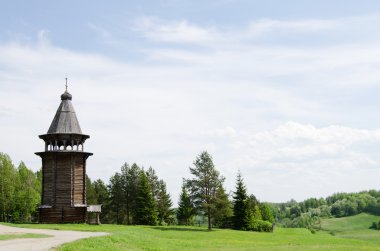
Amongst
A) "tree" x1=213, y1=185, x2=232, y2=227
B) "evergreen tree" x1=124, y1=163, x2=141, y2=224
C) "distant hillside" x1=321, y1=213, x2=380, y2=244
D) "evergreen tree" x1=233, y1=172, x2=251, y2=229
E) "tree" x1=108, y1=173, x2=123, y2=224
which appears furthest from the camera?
"distant hillside" x1=321, y1=213, x2=380, y2=244

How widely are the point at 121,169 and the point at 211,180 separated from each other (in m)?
26.5

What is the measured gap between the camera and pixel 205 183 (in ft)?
211

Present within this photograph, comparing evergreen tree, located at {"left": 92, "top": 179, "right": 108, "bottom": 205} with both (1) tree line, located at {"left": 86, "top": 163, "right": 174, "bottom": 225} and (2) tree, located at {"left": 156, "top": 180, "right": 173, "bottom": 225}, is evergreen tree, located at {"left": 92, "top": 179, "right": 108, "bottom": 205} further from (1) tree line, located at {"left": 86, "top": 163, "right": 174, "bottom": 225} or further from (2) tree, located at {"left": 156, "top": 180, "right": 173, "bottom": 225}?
(2) tree, located at {"left": 156, "top": 180, "right": 173, "bottom": 225}

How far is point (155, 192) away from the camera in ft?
281

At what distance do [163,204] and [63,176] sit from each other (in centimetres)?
3383

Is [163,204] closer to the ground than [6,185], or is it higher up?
closer to the ground

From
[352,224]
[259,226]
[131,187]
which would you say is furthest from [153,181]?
[352,224]

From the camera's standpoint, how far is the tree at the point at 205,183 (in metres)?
64.2

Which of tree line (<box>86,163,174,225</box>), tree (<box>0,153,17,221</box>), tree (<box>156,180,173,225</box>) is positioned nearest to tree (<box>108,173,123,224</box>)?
tree line (<box>86,163,174,225</box>)

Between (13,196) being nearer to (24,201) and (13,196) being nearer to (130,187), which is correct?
(24,201)

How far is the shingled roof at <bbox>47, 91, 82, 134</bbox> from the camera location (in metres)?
58.9

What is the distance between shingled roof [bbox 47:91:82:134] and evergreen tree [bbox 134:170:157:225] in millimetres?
19570

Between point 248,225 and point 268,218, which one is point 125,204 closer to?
point 248,225

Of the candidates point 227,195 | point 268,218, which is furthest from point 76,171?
point 268,218
